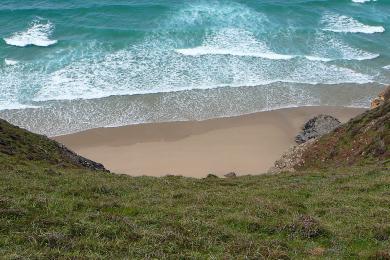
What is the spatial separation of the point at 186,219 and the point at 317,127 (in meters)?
26.0

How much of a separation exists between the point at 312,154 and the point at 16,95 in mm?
26147

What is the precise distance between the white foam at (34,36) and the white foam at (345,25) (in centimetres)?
3372

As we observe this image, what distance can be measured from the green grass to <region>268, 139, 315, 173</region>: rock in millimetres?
10501

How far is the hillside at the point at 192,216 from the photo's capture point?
12336 mm

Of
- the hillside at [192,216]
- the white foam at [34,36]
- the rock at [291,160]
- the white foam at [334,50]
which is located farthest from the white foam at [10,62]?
the white foam at [334,50]

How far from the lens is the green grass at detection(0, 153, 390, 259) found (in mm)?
12289

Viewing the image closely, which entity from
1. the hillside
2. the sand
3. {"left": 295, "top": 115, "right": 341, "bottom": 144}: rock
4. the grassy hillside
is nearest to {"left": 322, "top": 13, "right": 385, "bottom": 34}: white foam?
the sand

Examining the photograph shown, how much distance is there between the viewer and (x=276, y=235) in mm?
14047

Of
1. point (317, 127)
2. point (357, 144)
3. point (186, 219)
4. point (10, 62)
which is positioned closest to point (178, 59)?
point (10, 62)

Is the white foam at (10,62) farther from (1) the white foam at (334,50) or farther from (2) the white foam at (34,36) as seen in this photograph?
(1) the white foam at (334,50)

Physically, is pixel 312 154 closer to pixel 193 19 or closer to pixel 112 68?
pixel 112 68

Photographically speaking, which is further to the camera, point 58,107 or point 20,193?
point 58,107

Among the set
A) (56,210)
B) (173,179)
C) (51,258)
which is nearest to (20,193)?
(56,210)

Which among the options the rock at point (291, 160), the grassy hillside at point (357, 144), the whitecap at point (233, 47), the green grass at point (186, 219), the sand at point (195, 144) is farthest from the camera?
the whitecap at point (233, 47)
